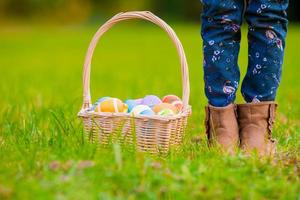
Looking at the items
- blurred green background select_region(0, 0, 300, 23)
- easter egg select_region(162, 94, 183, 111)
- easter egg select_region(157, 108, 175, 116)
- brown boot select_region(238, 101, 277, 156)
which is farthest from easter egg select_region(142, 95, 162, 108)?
blurred green background select_region(0, 0, 300, 23)

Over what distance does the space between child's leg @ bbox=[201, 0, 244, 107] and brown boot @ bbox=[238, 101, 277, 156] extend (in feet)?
0.32

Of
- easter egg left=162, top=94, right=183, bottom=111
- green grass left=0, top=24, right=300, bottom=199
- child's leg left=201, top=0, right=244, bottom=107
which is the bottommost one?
green grass left=0, top=24, right=300, bottom=199

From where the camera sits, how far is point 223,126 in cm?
264

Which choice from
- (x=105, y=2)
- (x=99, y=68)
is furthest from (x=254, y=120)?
(x=105, y=2)

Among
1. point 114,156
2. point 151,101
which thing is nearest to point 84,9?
point 151,101

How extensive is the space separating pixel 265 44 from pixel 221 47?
180mm

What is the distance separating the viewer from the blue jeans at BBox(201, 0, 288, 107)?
2.59m

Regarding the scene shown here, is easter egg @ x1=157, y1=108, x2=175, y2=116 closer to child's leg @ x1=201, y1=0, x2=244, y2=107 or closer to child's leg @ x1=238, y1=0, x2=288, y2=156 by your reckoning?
child's leg @ x1=201, y1=0, x2=244, y2=107

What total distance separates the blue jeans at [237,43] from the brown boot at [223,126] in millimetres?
32

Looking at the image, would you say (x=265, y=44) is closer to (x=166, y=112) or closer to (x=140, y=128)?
(x=166, y=112)

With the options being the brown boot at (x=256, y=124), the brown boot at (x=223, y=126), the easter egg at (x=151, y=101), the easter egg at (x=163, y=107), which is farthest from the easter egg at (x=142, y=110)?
the brown boot at (x=256, y=124)

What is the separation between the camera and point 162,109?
2629mm

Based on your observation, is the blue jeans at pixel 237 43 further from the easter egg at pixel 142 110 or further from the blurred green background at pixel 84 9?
the blurred green background at pixel 84 9

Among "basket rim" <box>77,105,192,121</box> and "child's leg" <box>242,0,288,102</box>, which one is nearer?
"basket rim" <box>77,105,192,121</box>
